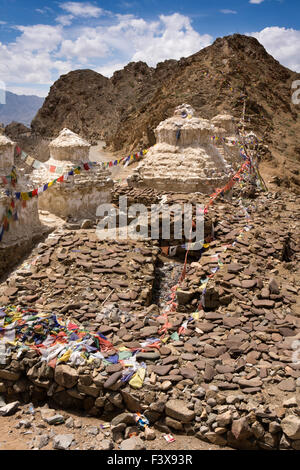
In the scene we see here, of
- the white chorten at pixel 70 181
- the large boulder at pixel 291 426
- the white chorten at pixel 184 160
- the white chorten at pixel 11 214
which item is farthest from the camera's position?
the white chorten at pixel 184 160

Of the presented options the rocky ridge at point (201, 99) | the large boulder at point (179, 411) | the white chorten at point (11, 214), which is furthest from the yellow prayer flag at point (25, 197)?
the rocky ridge at point (201, 99)

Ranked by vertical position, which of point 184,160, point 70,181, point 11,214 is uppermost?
point 184,160

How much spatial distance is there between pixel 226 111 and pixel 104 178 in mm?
19753

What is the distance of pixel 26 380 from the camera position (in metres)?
4.04

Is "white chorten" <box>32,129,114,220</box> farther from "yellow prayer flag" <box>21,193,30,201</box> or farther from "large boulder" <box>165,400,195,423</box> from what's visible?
"large boulder" <box>165,400,195,423</box>

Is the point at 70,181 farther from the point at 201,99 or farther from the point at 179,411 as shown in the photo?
the point at 201,99

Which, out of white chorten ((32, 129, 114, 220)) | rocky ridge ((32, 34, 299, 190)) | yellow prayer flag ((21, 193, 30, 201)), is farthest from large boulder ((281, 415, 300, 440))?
rocky ridge ((32, 34, 299, 190))

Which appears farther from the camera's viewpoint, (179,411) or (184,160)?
(184,160)

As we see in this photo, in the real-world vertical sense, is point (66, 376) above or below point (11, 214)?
below

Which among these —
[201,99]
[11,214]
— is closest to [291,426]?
[11,214]

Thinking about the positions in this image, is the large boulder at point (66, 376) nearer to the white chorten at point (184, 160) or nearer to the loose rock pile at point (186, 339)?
the loose rock pile at point (186, 339)

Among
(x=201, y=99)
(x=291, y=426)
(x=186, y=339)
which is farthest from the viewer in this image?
(x=201, y=99)

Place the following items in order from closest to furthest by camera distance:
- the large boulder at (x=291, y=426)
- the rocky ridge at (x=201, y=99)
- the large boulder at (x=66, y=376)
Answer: the large boulder at (x=291, y=426), the large boulder at (x=66, y=376), the rocky ridge at (x=201, y=99)

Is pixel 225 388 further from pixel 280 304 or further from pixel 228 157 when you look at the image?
pixel 228 157
